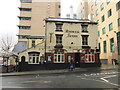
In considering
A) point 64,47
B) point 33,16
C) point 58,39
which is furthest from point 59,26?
point 33,16

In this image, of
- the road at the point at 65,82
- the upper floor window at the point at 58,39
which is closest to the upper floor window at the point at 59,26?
the upper floor window at the point at 58,39

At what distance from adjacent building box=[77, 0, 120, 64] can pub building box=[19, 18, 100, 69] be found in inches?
331

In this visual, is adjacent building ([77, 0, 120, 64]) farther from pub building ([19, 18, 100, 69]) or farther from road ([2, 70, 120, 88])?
road ([2, 70, 120, 88])

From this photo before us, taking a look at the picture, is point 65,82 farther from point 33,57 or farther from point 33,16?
point 33,16

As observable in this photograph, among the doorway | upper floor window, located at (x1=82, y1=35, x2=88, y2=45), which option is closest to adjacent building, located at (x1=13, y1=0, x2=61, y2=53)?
upper floor window, located at (x1=82, y1=35, x2=88, y2=45)

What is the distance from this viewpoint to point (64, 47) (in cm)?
2477

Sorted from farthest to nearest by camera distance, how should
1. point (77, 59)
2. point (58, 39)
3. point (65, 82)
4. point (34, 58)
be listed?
point (58, 39), point (77, 59), point (34, 58), point (65, 82)

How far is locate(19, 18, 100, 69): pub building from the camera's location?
23859 millimetres

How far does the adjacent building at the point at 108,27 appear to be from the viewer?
3112 cm

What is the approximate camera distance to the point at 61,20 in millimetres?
25750

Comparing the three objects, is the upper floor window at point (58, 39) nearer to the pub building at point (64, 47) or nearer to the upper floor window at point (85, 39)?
the pub building at point (64, 47)

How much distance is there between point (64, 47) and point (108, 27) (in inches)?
686

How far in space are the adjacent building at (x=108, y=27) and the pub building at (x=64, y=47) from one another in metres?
8.40

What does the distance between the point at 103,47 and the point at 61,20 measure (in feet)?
64.7
